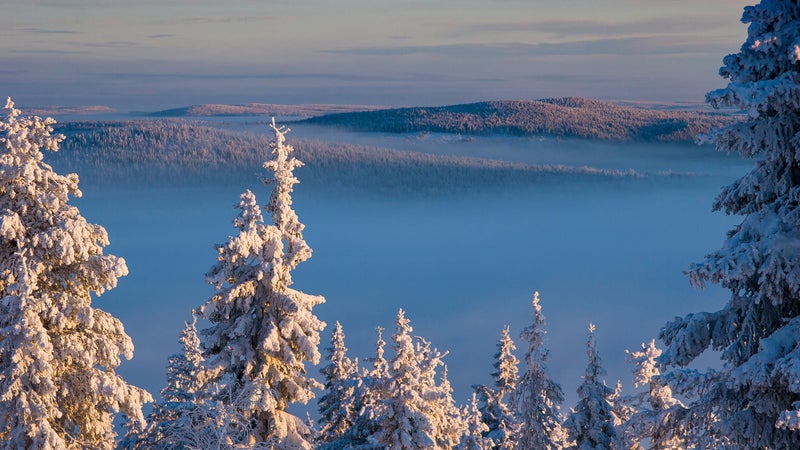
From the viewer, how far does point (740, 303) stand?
12.0m

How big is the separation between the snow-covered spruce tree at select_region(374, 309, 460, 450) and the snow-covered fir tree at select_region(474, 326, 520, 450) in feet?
31.9

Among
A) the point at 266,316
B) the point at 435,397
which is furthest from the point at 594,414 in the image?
the point at 266,316

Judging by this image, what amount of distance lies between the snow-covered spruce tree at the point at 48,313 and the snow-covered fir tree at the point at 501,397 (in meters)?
17.4

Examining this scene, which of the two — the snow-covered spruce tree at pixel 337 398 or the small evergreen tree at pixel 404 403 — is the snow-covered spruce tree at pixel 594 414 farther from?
the snow-covered spruce tree at pixel 337 398

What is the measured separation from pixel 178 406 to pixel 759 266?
16.0 metres

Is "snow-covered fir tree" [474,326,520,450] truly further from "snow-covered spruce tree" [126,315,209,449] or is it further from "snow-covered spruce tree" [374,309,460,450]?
"snow-covered spruce tree" [126,315,209,449]

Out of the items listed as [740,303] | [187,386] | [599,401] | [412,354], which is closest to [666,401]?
[599,401]

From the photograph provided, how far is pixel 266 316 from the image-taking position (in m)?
20.3

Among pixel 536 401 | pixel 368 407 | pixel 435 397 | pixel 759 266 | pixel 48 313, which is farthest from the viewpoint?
pixel 536 401

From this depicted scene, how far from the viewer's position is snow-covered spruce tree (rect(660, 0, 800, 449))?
10766mm

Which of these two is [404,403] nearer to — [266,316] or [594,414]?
[266,316]

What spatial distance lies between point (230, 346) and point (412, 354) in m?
4.82

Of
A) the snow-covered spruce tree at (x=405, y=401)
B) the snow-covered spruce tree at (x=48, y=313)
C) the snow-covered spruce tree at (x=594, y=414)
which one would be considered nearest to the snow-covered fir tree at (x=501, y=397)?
the snow-covered spruce tree at (x=594, y=414)

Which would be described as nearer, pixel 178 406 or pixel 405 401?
pixel 405 401
